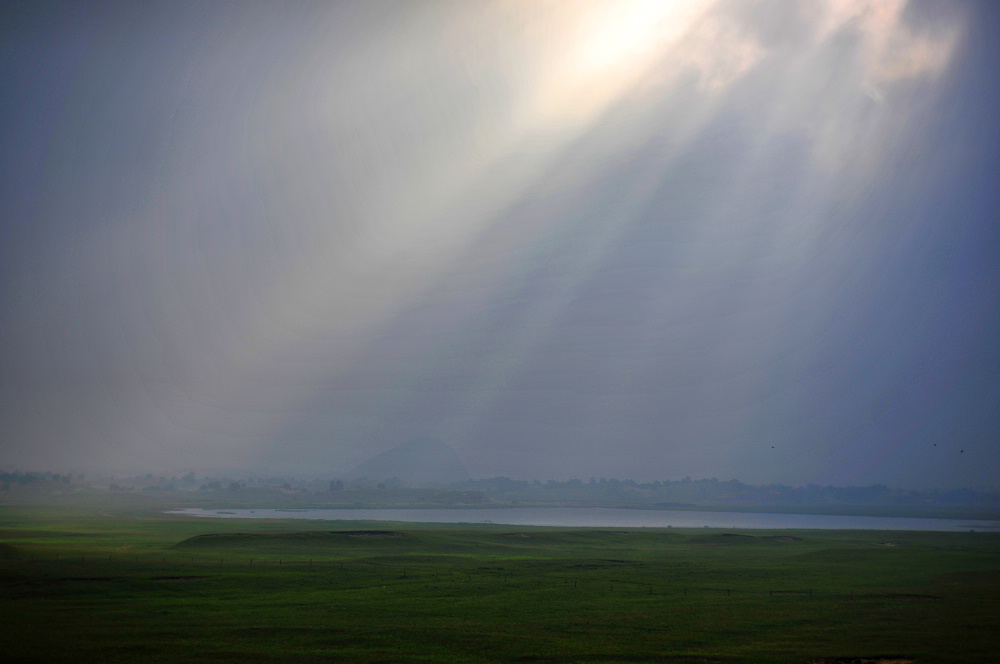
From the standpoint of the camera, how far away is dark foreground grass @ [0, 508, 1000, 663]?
37188mm

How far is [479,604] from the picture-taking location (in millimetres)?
51062

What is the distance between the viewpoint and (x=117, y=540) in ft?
330

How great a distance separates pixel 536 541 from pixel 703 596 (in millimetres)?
59617

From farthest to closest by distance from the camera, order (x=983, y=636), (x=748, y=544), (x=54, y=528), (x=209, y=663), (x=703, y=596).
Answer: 1. (x=54, y=528)
2. (x=748, y=544)
3. (x=703, y=596)
4. (x=983, y=636)
5. (x=209, y=663)

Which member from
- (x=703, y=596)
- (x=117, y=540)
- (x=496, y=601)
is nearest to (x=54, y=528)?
(x=117, y=540)

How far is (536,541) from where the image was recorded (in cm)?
11338

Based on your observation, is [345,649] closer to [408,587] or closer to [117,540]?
[408,587]

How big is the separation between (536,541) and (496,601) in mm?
62798

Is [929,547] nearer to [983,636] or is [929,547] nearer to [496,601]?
[983,636]

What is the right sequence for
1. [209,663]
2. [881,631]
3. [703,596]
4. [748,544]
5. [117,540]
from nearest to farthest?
[209,663] → [881,631] → [703,596] → [117,540] → [748,544]

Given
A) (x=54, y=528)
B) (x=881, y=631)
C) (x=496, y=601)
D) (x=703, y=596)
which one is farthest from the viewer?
(x=54, y=528)

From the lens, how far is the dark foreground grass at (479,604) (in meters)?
37.2

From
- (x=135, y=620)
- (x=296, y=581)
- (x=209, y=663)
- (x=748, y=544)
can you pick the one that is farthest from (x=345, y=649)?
(x=748, y=544)

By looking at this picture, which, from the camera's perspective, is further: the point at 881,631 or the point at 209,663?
the point at 881,631
